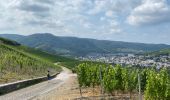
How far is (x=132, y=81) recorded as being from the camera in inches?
2248

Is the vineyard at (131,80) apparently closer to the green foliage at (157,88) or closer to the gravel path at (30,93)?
the green foliage at (157,88)

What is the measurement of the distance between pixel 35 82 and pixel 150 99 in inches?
2156

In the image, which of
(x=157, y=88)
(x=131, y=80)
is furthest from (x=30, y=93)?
(x=157, y=88)

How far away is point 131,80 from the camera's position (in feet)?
188

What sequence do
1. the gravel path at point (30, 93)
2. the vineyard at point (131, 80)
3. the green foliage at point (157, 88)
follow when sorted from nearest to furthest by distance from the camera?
the green foliage at point (157, 88) < the vineyard at point (131, 80) < the gravel path at point (30, 93)

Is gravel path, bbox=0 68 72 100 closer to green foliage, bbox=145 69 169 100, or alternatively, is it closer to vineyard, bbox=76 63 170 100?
vineyard, bbox=76 63 170 100

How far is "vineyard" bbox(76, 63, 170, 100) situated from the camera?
3716 cm

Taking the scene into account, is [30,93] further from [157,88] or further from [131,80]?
[157,88]

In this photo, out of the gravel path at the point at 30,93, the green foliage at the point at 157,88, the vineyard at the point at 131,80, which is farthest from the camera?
the gravel path at the point at 30,93

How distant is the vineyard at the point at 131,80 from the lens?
3716cm

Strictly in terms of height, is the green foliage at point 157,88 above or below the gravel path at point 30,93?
above

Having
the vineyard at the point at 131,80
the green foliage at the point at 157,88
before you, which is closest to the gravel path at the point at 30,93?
the vineyard at the point at 131,80

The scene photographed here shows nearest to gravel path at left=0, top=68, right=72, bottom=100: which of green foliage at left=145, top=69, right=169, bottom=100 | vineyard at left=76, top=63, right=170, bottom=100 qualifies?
vineyard at left=76, top=63, right=170, bottom=100

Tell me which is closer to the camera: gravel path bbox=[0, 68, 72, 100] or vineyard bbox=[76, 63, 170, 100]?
vineyard bbox=[76, 63, 170, 100]
